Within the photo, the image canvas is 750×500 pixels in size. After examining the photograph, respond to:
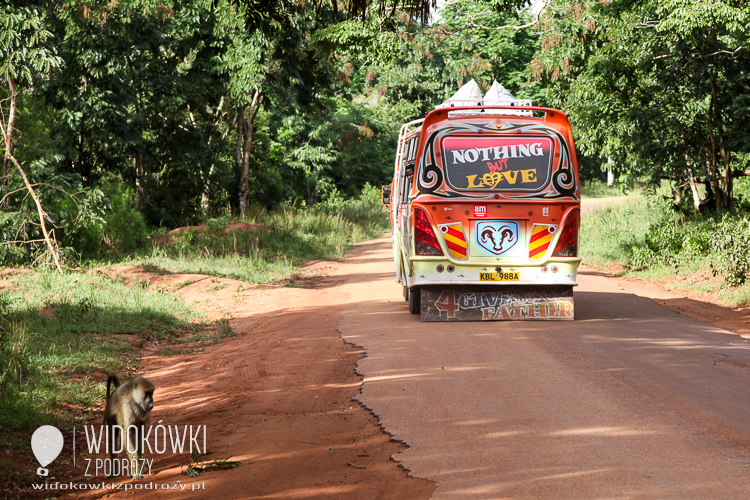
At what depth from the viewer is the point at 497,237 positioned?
9.19 m

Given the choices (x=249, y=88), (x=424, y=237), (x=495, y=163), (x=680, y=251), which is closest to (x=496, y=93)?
(x=680, y=251)

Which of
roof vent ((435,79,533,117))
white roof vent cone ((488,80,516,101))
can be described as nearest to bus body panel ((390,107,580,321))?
roof vent ((435,79,533,117))

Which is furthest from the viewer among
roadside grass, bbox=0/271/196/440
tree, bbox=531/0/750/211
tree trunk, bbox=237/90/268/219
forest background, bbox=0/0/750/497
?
tree trunk, bbox=237/90/268/219

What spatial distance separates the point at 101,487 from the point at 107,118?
59.5 feet

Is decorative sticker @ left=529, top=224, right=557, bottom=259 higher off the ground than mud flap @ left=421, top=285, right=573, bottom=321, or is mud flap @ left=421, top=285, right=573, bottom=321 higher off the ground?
decorative sticker @ left=529, top=224, right=557, bottom=259

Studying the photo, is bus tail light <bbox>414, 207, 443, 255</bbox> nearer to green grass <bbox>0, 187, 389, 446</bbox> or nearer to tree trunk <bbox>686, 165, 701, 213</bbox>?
green grass <bbox>0, 187, 389, 446</bbox>

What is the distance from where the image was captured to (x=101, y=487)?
436cm

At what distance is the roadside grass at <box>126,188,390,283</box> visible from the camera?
15580 millimetres

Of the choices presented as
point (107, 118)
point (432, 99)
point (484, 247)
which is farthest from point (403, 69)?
point (484, 247)

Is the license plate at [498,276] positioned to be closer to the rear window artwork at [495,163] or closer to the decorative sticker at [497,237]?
the decorative sticker at [497,237]

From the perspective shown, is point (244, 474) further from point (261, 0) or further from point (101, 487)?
point (261, 0)

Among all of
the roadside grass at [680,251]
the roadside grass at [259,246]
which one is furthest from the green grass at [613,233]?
the roadside grass at [259,246]

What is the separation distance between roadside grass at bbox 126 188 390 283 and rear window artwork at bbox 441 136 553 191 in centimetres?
656

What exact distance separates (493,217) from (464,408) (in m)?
4.19
